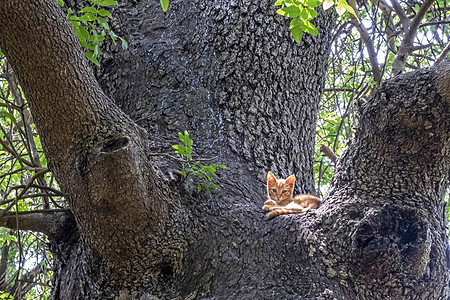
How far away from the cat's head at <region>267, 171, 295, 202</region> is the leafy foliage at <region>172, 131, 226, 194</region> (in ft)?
1.67

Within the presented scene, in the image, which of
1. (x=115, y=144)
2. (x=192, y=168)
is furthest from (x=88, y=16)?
(x=192, y=168)

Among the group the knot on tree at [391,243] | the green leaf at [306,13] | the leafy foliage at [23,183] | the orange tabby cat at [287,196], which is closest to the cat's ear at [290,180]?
the orange tabby cat at [287,196]

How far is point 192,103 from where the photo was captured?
2.76 m

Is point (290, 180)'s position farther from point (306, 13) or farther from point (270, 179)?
point (306, 13)

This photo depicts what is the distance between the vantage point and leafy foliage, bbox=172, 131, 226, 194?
2146 mm

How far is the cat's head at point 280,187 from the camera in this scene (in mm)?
2834

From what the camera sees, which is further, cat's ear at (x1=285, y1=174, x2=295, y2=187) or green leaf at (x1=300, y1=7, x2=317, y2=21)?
cat's ear at (x1=285, y1=174, x2=295, y2=187)

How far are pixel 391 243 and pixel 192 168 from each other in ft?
3.18

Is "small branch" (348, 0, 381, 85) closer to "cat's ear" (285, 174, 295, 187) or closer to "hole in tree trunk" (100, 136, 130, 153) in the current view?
"cat's ear" (285, 174, 295, 187)

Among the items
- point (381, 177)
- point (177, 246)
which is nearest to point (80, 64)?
point (177, 246)

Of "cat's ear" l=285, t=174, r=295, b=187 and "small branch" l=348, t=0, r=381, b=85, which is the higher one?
"small branch" l=348, t=0, r=381, b=85

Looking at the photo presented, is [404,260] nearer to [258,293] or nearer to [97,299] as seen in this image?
[258,293]

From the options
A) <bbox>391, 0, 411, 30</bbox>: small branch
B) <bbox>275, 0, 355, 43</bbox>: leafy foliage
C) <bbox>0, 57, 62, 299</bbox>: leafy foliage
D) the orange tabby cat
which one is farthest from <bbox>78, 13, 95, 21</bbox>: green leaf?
<bbox>391, 0, 411, 30</bbox>: small branch

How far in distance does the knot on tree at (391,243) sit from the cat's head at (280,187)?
2.96 ft
